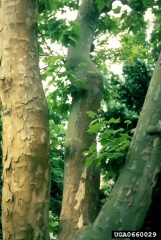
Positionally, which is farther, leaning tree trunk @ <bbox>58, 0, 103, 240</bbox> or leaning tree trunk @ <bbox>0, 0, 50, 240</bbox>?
leaning tree trunk @ <bbox>58, 0, 103, 240</bbox>

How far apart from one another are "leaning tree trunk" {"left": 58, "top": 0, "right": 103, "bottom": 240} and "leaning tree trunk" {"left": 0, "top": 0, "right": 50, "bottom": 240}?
0.68m

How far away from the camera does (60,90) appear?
335 cm

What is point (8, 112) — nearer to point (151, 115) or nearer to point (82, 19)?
point (151, 115)

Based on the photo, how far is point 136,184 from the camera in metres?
1.63

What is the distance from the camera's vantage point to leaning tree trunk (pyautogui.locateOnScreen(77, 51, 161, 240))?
1595mm

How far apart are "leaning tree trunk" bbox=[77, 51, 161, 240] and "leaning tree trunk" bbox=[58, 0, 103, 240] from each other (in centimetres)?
61

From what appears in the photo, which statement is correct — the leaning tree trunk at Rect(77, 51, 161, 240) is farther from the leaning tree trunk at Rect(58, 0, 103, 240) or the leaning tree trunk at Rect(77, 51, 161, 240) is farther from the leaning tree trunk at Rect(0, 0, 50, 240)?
the leaning tree trunk at Rect(58, 0, 103, 240)

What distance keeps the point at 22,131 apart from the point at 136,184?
83 cm

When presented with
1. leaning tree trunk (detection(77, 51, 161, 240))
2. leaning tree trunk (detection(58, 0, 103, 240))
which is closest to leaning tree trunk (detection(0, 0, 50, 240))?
leaning tree trunk (detection(77, 51, 161, 240))

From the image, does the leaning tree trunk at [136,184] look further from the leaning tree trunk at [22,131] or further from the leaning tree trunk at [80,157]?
the leaning tree trunk at [80,157]

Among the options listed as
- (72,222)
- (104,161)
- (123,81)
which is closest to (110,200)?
(104,161)

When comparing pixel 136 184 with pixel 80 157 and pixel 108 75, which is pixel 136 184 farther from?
pixel 108 75

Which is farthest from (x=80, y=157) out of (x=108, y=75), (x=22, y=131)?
(x=108, y=75)

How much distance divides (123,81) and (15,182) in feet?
15.9
